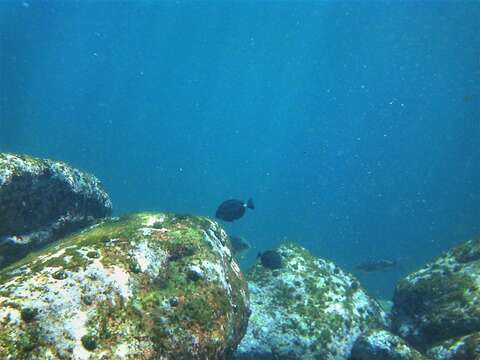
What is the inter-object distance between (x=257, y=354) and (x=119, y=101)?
316ft

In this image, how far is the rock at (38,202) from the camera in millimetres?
7844

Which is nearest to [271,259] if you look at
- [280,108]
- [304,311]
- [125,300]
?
[304,311]

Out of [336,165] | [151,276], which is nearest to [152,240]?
[151,276]

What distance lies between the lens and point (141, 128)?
10625 centimetres

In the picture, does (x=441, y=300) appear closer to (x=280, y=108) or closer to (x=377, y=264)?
(x=377, y=264)

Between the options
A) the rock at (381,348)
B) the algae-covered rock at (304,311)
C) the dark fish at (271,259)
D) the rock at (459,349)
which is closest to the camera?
the rock at (459,349)

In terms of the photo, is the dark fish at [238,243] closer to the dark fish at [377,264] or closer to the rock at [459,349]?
the dark fish at [377,264]

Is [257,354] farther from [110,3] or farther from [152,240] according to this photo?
[110,3]

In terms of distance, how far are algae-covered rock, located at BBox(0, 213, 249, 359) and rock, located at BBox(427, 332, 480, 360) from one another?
3937mm

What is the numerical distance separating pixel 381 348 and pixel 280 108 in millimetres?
91472

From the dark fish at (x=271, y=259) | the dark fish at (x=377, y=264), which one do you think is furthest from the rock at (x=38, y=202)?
the dark fish at (x=377, y=264)

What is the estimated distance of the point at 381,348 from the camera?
7914mm

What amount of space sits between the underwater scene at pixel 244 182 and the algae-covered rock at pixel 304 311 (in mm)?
48

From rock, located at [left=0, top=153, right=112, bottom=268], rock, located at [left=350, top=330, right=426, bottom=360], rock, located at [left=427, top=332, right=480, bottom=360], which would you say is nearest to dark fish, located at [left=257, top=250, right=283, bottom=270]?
rock, located at [left=350, top=330, right=426, bottom=360]
